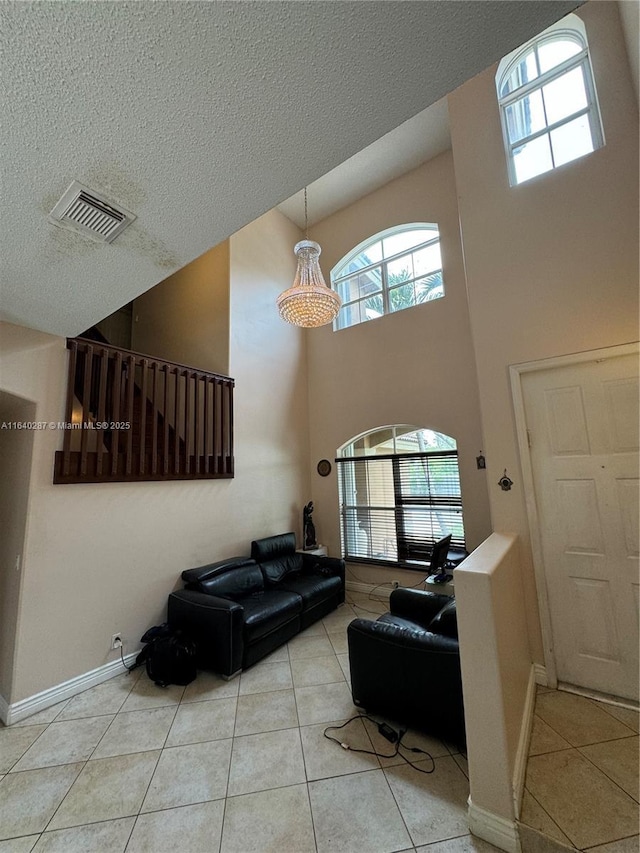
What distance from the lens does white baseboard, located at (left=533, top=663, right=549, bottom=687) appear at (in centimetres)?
247

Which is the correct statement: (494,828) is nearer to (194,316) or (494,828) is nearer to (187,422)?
(187,422)

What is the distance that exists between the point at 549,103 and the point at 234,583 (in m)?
5.46

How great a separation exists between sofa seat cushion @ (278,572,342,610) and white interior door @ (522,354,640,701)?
7.00 ft

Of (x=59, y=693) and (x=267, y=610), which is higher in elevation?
(x=267, y=610)

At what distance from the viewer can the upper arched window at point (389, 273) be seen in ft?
15.9

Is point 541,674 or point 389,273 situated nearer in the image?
point 541,674

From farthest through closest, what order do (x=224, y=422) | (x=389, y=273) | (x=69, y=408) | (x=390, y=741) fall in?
(x=389, y=273) → (x=224, y=422) → (x=69, y=408) → (x=390, y=741)

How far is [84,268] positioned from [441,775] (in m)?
3.32

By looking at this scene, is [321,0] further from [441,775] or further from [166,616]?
[166,616]

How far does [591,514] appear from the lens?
2469 millimetres

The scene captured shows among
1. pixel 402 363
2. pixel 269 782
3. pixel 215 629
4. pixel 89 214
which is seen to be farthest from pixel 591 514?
pixel 89 214

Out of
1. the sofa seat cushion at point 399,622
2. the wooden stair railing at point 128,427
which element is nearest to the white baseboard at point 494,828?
the sofa seat cushion at point 399,622

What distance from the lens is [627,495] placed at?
7.75 feet

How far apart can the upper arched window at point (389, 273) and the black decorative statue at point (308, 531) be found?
294 cm
